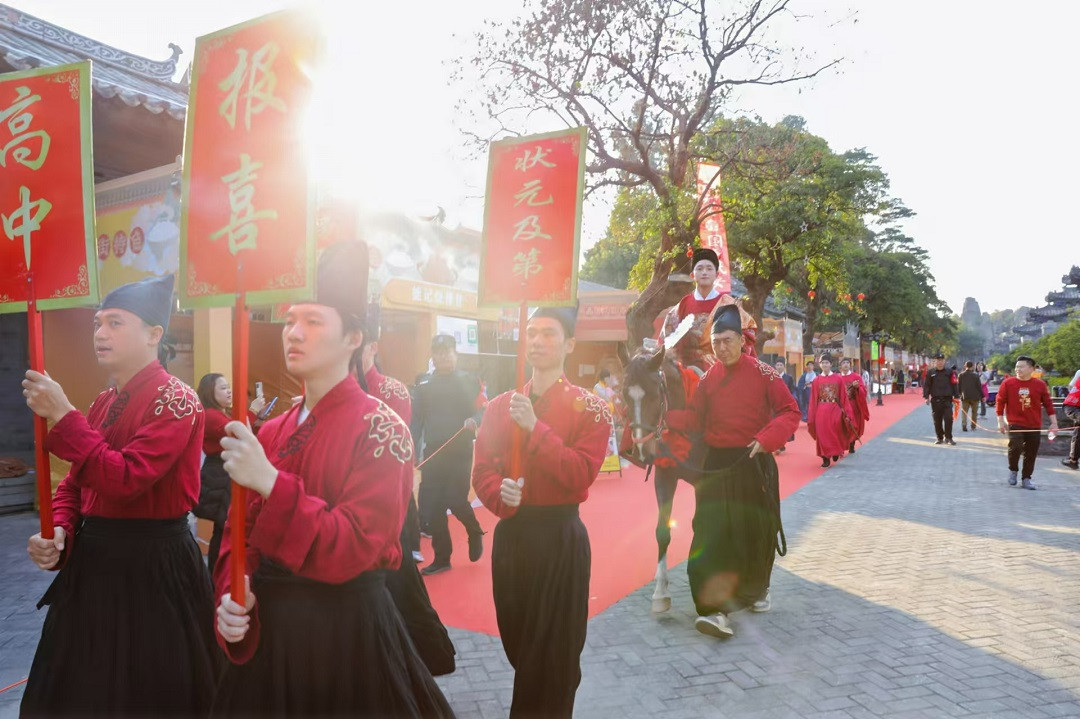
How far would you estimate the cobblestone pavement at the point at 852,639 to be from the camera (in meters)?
3.83

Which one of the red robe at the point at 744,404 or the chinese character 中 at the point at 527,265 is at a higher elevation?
the chinese character 中 at the point at 527,265

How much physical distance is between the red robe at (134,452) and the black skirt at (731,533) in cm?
336

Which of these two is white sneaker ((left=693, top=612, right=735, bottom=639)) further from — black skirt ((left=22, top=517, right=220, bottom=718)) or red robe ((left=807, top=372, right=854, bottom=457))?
red robe ((left=807, top=372, right=854, bottom=457))

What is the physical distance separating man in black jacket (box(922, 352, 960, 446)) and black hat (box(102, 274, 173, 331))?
17497 millimetres

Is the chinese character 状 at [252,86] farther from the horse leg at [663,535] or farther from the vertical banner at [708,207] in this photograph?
the vertical banner at [708,207]

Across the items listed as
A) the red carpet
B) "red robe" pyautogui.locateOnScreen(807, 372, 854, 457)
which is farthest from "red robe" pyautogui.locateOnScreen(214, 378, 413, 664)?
"red robe" pyautogui.locateOnScreen(807, 372, 854, 457)

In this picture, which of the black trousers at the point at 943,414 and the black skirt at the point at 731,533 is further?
the black trousers at the point at 943,414

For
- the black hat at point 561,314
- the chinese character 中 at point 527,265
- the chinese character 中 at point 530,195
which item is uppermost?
the chinese character 中 at point 530,195

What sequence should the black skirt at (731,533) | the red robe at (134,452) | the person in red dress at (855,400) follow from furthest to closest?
the person in red dress at (855,400), the black skirt at (731,533), the red robe at (134,452)

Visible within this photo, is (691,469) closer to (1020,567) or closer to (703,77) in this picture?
(1020,567)

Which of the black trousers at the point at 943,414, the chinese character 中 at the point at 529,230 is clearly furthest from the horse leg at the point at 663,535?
the black trousers at the point at 943,414

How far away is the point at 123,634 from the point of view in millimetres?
2738

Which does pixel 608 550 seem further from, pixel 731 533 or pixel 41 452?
pixel 41 452

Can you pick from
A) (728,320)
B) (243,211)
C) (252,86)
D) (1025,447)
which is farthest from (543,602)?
(1025,447)
